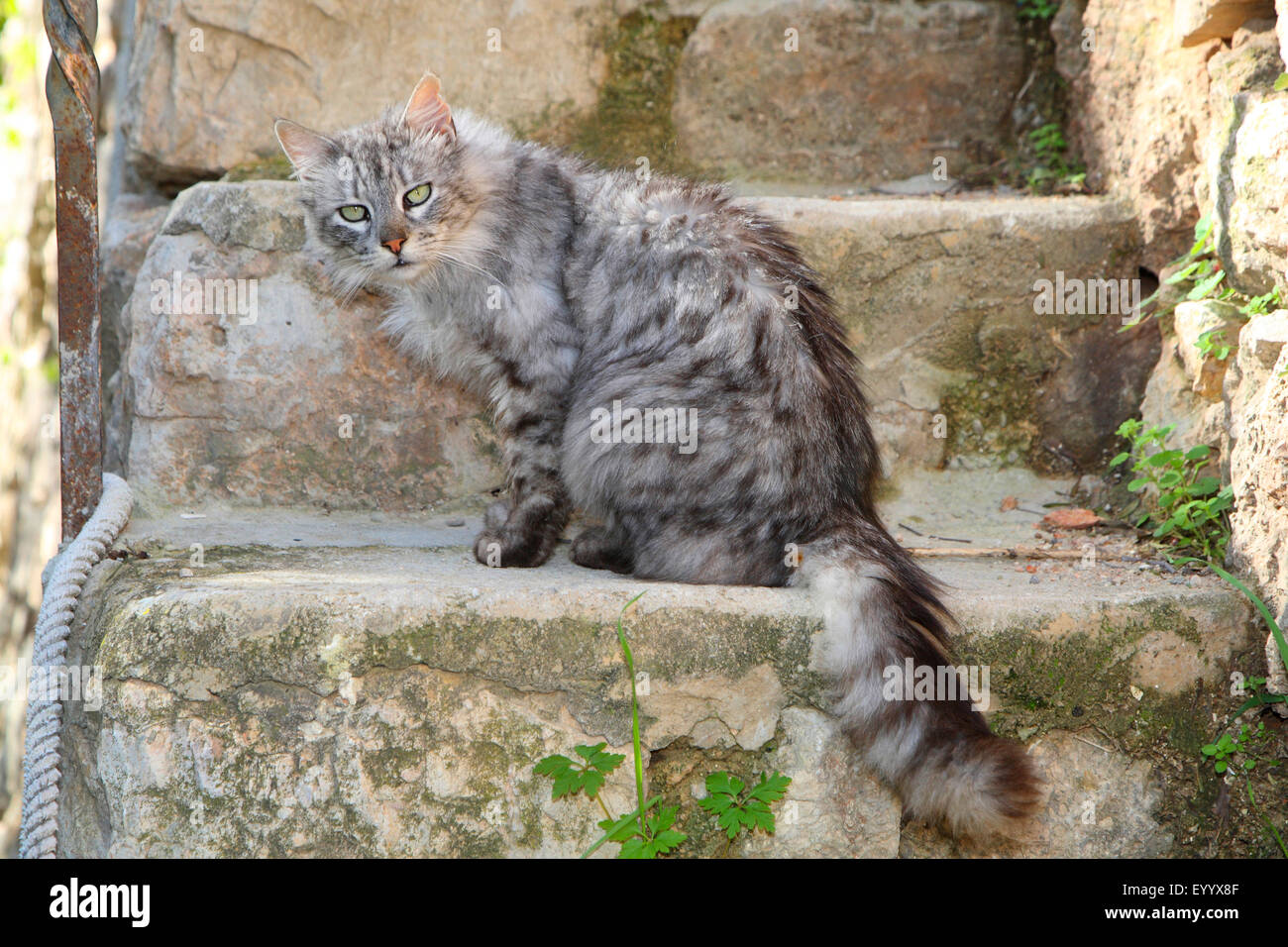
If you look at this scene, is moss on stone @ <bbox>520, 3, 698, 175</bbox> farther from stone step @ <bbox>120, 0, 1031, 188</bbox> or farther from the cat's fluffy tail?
the cat's fluffy tail

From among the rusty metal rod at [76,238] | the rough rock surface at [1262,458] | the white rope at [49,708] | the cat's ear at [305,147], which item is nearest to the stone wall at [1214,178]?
the rough rock surface at [1262,458]

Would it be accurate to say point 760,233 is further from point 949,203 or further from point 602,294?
point 949,203

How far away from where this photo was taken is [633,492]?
2.95 meters

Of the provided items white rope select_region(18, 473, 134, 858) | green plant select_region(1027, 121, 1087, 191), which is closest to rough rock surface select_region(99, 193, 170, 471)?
white rope select_region(18, 473, 134, 858)

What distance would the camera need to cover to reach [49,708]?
8.30 feet

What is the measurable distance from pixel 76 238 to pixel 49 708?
4.08 ft

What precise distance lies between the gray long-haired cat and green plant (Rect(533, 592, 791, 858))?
28 centimetres

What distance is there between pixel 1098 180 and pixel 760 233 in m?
1.50

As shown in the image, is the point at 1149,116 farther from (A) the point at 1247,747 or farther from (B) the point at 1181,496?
(A) the point at 1247,747

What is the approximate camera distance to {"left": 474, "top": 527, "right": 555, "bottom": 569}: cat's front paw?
10.1 ft

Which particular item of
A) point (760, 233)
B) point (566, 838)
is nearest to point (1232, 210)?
point (760, 233)

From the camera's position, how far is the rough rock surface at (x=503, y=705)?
240 centimetres

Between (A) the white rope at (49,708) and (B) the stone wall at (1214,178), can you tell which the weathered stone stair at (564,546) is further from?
(B) the stone wall at (1214,178)
